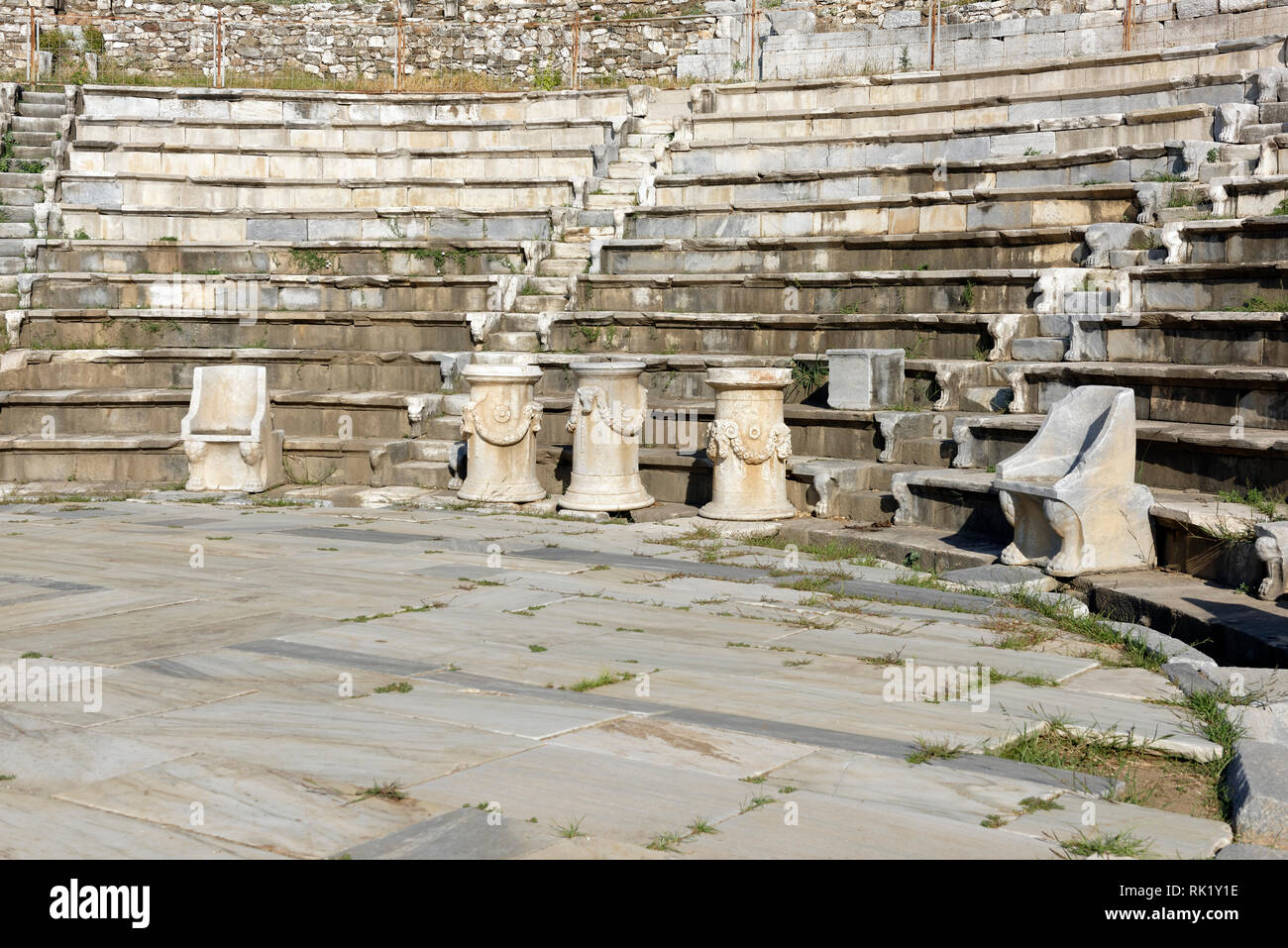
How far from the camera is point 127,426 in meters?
13.8

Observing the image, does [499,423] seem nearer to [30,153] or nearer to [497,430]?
[497,430]

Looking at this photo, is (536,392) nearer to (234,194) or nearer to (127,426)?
(127,426)

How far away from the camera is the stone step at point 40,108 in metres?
18.7

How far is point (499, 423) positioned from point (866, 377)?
3.24 meters

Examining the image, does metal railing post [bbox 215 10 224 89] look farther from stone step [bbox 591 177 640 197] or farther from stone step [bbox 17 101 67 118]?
stone step [bbox 591 177 640 197]

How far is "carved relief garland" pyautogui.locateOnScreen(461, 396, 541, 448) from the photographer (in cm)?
1170

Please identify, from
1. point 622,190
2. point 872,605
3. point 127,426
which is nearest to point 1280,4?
point 622,190

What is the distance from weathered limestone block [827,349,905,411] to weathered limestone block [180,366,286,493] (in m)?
5.45

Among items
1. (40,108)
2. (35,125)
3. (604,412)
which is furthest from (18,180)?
(604,412)

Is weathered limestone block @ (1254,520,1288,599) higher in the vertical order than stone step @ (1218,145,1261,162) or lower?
lower

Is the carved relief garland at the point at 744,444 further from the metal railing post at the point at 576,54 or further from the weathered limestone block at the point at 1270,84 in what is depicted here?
the metal railing post at the point at 576,54

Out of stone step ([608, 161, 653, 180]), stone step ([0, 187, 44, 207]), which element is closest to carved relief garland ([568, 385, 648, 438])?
stone step ([608, 161, 653, 180])

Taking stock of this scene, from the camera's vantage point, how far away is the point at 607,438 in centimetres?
1123

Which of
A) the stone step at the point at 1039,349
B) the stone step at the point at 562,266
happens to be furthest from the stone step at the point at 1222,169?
the stone step at the point at 562,266
